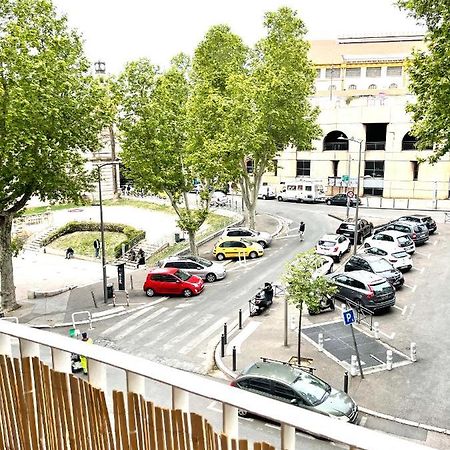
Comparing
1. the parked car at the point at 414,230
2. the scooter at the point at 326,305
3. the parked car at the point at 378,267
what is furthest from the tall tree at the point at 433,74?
the parked car at the point at 414,230

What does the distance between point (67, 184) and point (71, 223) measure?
19.9 meters

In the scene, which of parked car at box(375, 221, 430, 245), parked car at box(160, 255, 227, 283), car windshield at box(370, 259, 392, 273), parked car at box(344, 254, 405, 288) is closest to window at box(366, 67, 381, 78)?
parked car at box(375, 221, 430, 245)

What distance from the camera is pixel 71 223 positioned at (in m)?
43.5

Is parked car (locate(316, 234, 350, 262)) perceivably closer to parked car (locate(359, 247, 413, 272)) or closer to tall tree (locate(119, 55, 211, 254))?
parked car (locate(359, 247, 413, 272))

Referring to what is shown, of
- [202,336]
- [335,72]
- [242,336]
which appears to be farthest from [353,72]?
[202,336]

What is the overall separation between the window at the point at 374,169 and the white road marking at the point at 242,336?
125ft

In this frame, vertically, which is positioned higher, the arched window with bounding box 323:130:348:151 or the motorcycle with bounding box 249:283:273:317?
the arched window with bounding box 323:130:348:151

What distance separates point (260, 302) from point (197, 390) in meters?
19.3

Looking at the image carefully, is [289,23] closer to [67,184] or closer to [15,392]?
[67,184]

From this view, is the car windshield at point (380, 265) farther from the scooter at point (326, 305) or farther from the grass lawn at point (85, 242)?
the grass lawn at point (85, 242)

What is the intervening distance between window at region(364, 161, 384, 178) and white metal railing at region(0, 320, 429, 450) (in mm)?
54137

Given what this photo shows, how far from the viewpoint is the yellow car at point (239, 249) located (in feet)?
104

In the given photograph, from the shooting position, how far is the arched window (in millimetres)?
55469

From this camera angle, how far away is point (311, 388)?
1288 cm
